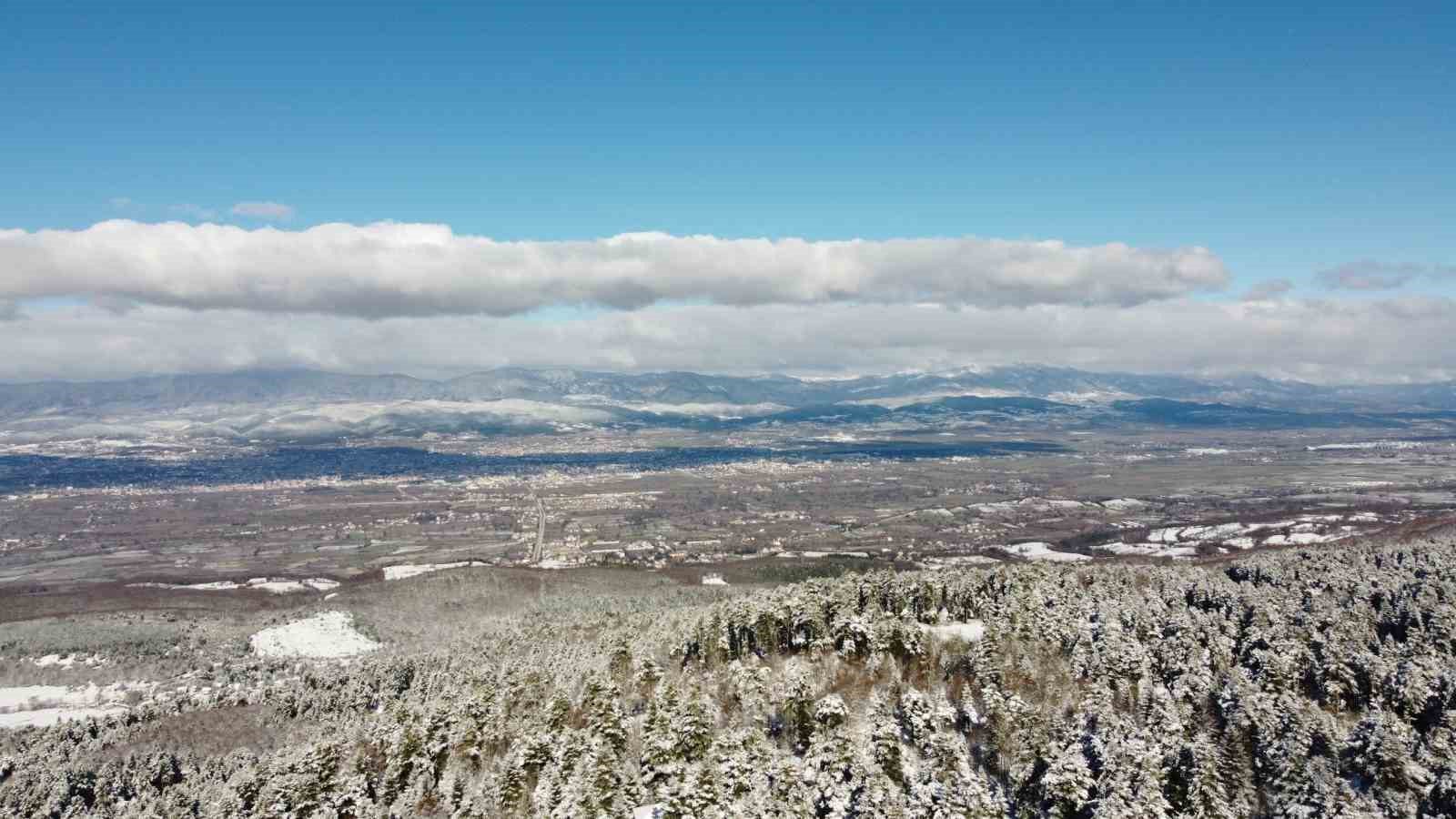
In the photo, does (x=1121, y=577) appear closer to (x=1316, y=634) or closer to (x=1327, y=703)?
(x=1316, y=634)

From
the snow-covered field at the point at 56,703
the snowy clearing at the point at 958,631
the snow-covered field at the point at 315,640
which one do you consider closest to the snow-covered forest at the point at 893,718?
the snowy clearing at the point at 958,631

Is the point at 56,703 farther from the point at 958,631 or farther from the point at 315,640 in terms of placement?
the point at 958,631

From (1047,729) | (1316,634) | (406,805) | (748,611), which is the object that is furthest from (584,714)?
(1316,634)

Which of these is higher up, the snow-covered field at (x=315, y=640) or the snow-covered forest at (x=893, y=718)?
the snow-covered forest at (x=893, y=718)

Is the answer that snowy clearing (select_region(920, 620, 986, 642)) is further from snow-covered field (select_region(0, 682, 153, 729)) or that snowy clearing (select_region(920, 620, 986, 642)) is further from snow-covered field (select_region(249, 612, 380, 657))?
snow-covered field (select_region(0, 682, 153, 729))

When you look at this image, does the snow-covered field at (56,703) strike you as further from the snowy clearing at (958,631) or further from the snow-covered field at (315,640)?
the snowy clearing at (958,631)

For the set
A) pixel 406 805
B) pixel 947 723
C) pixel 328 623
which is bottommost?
pixel 328 623

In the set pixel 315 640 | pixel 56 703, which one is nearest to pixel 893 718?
pixel 315 640

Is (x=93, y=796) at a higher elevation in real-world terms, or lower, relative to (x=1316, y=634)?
lower
